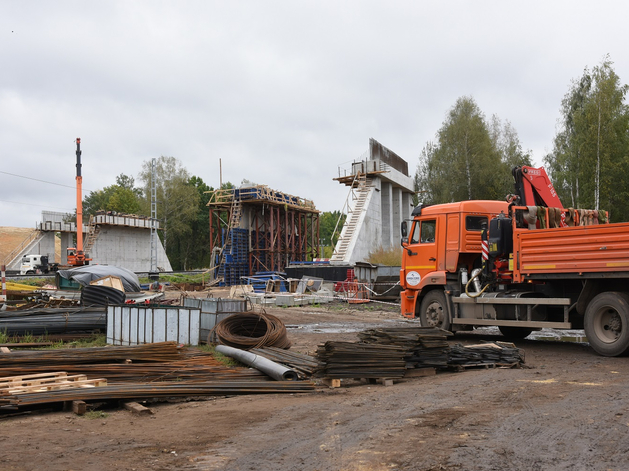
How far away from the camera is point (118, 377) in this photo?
830 cm

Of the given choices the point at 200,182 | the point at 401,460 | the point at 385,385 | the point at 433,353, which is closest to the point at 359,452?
the point at 401,460

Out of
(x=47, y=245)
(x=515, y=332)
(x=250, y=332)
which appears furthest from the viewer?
(x=47, y=245)

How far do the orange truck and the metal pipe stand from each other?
5328mm

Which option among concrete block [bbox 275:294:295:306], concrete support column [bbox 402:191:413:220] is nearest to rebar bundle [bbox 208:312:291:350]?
concrete block [bbox 275:294:295:306]

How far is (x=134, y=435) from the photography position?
18.8 ft

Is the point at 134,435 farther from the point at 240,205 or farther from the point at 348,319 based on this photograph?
the point at 240,205

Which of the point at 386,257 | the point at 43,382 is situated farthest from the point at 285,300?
the point at 43,382

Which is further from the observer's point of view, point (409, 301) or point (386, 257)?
point (386, 257)

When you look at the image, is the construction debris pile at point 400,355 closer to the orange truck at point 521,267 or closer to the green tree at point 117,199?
the orange truck at point 521,267

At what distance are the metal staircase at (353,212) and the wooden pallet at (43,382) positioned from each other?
29.7m

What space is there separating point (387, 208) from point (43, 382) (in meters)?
40.5

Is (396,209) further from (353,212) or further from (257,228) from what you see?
(257,228)

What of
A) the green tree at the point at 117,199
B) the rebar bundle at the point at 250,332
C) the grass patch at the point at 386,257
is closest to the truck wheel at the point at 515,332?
the rebar bundle at the point at 250,332

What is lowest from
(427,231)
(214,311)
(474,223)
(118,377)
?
(118,377)
